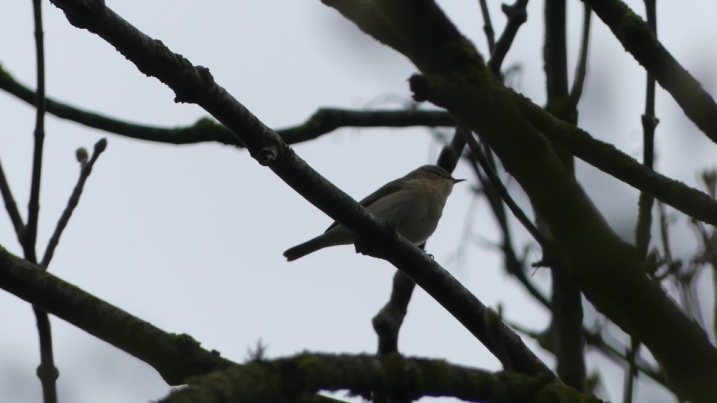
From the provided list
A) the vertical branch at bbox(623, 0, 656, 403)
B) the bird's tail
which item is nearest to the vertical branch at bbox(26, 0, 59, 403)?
the vertical branch at bbox(623, 0, 656, 403)

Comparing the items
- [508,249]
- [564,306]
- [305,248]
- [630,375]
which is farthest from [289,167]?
[305,248]

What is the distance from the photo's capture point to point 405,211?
9422 millimetres

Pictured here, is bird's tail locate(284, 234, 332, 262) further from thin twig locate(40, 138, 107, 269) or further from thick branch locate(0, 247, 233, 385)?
thick branch locate(0, 247, 233, 385)

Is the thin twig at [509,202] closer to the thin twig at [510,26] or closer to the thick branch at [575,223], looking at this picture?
the thin twig at [510,26]

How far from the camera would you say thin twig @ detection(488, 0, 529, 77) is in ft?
18.6

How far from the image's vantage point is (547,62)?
5.80 metres

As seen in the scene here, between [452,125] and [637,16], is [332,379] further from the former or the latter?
[452,125]

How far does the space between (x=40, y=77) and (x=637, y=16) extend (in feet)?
10.3

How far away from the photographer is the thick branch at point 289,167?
2949 mm

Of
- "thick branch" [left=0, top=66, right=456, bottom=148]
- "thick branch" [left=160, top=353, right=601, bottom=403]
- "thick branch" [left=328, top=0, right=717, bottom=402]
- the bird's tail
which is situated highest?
the bird's tail

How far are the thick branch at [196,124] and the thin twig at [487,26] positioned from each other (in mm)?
1090

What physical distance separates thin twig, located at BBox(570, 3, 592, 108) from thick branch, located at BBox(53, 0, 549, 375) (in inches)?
73.4

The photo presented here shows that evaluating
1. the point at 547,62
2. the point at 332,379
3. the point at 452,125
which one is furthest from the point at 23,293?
the point at 452,125

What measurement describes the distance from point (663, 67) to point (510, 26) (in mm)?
2153
